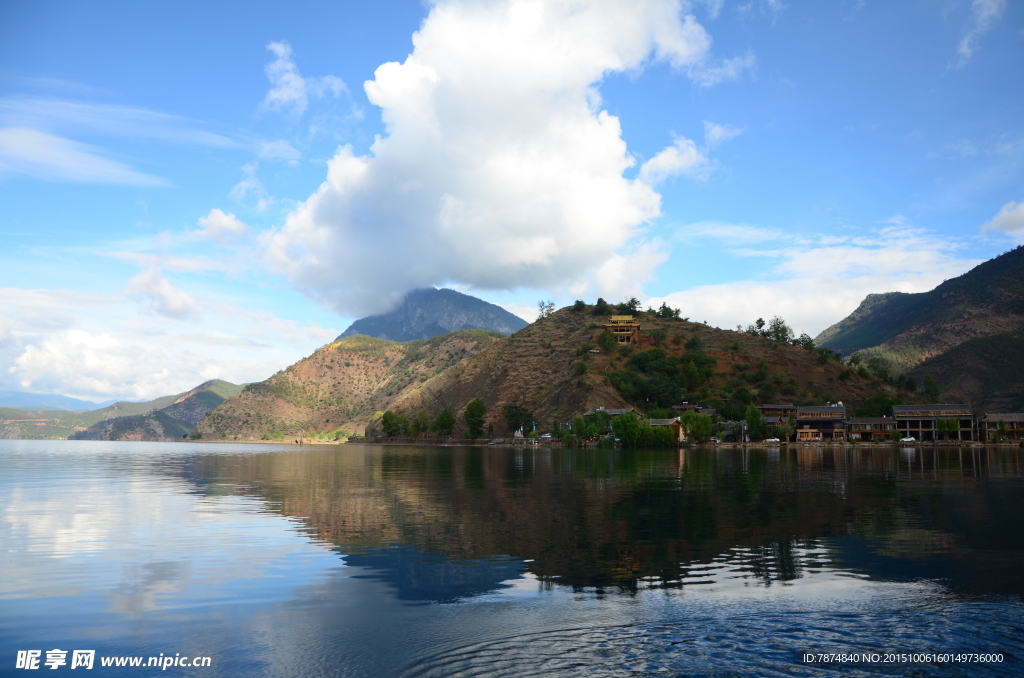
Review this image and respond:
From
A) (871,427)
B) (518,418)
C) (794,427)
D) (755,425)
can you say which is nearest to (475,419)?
(518,418)

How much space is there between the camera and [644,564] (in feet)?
74.1

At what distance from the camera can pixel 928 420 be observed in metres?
171

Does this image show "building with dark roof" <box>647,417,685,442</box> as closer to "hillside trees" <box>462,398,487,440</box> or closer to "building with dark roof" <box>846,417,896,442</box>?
"building with dark roof" <box>846,417,896,442</box>

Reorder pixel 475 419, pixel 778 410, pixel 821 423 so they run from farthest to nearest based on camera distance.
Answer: pixel 475 419, pixel 778 410, pixel 821 423

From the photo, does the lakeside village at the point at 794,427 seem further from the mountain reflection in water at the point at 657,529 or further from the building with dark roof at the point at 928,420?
the mountain reflection in water at the point at 657,529

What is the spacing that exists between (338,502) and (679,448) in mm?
112284

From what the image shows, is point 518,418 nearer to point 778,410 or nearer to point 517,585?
point 778,410

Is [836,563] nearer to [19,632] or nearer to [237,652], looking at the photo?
[237,652]

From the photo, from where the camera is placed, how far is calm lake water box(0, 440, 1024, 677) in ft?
46.7
